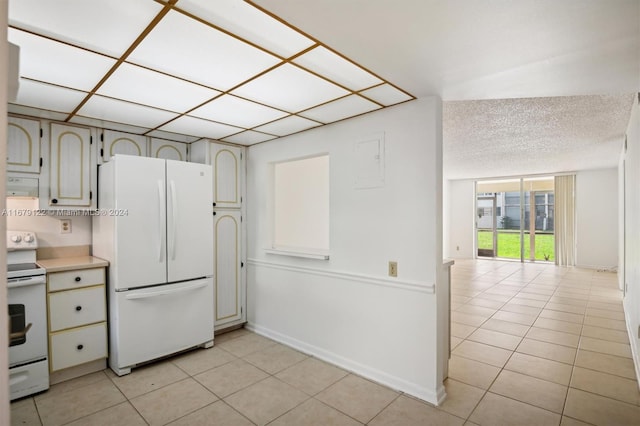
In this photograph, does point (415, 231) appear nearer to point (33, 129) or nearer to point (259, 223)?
point (259, 223)

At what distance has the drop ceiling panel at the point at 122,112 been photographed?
2510mm

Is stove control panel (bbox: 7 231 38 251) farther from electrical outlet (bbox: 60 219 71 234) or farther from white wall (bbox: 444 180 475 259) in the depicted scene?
white wall (bbox: 444 180 475 259)

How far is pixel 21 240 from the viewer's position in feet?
9.39

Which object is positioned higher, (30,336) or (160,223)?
(160,223)

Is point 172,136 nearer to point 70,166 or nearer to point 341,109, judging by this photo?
point 70,166

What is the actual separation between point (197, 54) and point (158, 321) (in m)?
2.42

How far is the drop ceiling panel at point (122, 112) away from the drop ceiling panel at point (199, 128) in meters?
0.12

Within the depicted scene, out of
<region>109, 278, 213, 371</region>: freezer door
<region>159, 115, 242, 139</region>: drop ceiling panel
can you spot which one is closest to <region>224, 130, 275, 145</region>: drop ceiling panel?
<region>159, 115, 242, 139</region>: drop ceiling panel

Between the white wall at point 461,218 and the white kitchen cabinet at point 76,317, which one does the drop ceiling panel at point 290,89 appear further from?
the white wall at point 461,218

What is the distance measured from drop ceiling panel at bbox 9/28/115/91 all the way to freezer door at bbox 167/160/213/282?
1.11m

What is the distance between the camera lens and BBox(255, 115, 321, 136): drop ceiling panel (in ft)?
9.81

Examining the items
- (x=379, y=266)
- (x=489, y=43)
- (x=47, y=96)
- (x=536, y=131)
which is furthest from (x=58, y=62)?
(x=536, y=131)

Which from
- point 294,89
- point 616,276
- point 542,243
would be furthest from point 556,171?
point 294,89

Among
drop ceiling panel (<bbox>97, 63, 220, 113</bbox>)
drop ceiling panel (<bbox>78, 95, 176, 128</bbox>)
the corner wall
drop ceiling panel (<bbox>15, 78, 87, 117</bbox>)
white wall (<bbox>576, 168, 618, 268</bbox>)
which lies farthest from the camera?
white wall (<bbox>576, 168, 618, 268</bbox>)
